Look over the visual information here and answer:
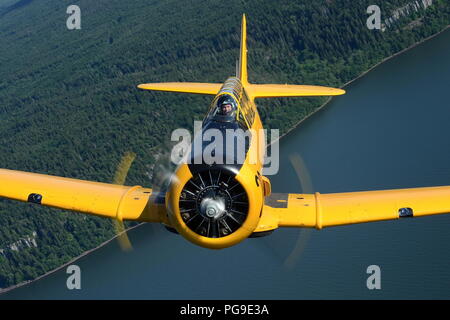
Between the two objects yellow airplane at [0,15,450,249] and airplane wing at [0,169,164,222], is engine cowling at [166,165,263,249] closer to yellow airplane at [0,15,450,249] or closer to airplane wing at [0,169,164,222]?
yellow airplane at [0,15,450,249]

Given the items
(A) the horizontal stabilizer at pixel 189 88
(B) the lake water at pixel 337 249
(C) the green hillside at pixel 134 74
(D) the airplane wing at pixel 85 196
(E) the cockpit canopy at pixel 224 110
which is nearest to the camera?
(D) the airplane wing at pixel 85 196

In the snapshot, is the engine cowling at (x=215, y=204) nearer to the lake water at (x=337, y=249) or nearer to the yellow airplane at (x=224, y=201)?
the yellow airplane at (x=224, y=201)

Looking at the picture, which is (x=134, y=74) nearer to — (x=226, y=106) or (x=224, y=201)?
(x=226, y=106)

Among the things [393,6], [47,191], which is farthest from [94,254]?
[393,6]

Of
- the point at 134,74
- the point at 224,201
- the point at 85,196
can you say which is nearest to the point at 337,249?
the point at 85,196

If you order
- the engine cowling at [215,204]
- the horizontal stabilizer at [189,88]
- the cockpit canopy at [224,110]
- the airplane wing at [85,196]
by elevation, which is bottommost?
the engine cowling at [215,204]

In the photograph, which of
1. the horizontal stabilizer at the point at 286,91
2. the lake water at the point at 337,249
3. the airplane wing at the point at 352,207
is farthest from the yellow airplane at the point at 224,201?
the lake water at the point at 337,249
